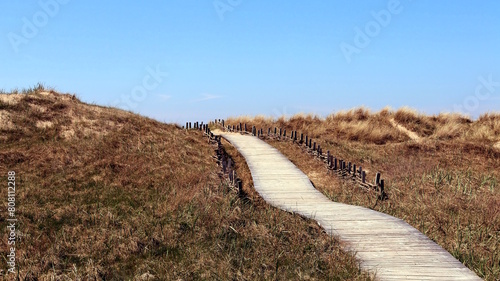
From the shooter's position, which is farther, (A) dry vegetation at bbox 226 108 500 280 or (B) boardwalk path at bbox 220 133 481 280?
(A) dry vegetation at bbox 226 108 500 280

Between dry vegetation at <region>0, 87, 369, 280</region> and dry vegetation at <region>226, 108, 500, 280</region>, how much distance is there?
2740 mm

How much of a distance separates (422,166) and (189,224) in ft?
36.9

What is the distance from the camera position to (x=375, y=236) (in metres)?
7.38

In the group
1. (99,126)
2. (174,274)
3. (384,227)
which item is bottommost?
(174,274)

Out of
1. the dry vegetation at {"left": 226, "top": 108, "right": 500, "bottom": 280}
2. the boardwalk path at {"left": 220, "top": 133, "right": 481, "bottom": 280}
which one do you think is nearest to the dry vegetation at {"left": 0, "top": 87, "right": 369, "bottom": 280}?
the boardwalk path at {"left": 220, "top": 133, "right": 481, "bottom": 280}

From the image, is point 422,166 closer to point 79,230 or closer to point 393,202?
point 393,202

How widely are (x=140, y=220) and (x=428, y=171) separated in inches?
436

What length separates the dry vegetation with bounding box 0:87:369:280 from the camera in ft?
22.1

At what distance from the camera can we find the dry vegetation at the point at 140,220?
22.1ft

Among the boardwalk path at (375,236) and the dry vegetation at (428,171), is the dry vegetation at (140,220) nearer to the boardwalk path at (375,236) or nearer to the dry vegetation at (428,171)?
the boardwalk path at (375,236)

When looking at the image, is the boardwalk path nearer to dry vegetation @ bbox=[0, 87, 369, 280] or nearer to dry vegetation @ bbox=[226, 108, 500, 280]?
dry vegetation @ bbox=[0, 87, 369, 280]

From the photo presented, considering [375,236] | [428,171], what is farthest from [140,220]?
[428,171]

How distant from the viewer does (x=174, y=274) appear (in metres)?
6.60

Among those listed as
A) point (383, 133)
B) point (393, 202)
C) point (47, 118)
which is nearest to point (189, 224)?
point (393, 202)
